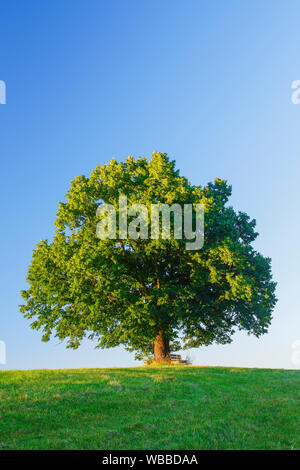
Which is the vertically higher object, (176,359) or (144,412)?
(144,412)

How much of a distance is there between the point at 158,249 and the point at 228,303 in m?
7.10

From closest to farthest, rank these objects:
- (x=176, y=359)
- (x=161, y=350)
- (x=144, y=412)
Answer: (x=144, y=412) < (x=161, y=350) < (x=176, y=359)

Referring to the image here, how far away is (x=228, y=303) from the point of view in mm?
33562

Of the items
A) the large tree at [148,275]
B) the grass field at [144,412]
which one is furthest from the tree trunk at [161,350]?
the grass field at [144,412]

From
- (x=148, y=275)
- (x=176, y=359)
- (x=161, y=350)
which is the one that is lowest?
(x=176, y=359)

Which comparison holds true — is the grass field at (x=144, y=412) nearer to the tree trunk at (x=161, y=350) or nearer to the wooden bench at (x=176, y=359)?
the tree trunk at (x=161, y=350)

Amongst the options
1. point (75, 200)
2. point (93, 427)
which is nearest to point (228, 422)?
point (93, 427)

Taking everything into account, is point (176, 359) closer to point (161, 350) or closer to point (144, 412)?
point (161, 350)

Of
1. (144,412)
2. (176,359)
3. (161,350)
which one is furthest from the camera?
(176,359)

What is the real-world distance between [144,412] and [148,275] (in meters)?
17.4

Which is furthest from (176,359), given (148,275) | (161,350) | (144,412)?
(144,412)

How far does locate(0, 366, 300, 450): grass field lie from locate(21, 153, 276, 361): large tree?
7.14m

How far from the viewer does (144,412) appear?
1734 cm
